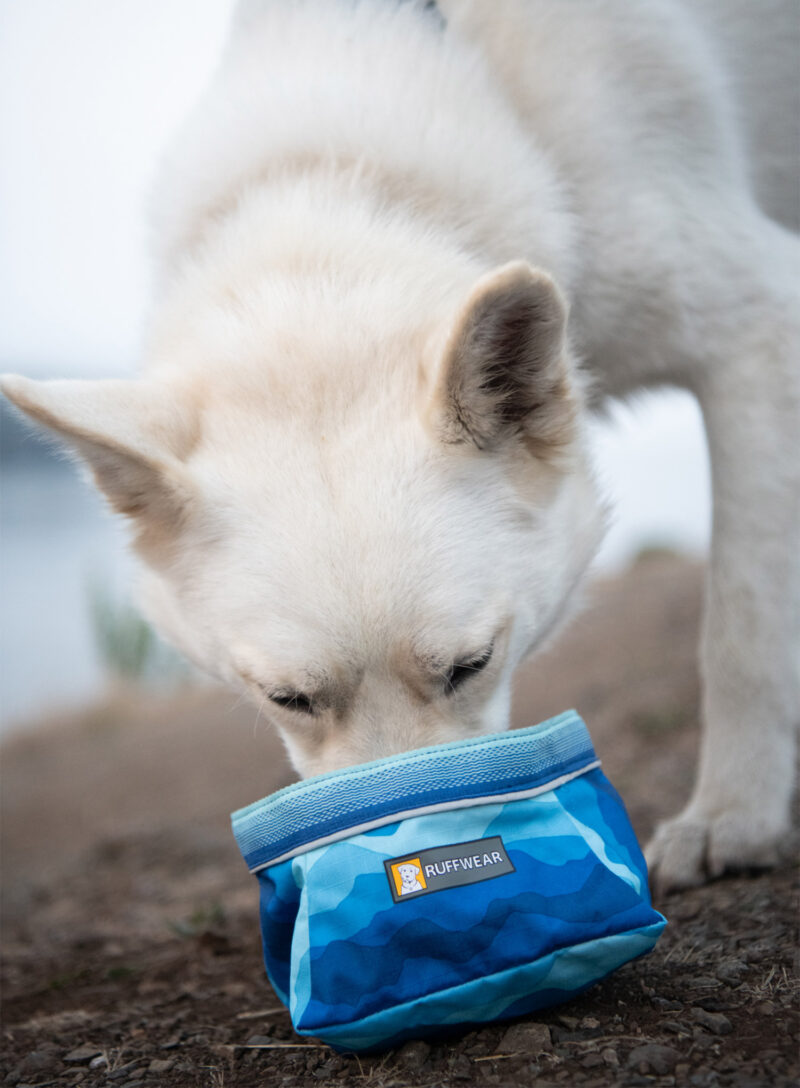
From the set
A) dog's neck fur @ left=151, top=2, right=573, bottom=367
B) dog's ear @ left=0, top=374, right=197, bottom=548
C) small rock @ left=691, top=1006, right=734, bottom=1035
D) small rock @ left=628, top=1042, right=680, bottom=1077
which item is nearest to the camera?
small rock @ left=628, top=1042, right=680, bottom=1077

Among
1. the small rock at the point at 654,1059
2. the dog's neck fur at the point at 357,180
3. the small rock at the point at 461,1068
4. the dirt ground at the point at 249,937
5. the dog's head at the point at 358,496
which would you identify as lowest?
the dirt ground at the point at 249,937

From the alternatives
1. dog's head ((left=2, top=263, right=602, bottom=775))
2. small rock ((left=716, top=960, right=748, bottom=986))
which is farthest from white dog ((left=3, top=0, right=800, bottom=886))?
small rock ((left=716, top=960, right=748, bottom=986))

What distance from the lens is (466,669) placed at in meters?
1.82

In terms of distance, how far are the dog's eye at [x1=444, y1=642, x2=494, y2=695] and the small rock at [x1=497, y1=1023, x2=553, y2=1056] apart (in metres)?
0.56

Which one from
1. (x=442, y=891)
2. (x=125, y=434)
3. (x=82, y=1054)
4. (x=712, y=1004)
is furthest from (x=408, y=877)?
(x=125, y=434)

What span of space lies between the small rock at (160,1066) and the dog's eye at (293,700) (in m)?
0.60

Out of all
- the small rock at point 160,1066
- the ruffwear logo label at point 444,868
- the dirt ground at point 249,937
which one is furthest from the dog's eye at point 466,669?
the small rock at point 160,1066

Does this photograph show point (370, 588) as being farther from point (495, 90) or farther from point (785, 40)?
point (785, 40)

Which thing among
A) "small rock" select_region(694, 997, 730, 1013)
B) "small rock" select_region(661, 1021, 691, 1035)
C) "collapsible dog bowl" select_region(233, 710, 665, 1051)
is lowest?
"small rock" select_region(694, 997, 730, 1013)

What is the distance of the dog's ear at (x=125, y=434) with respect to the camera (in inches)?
66.3

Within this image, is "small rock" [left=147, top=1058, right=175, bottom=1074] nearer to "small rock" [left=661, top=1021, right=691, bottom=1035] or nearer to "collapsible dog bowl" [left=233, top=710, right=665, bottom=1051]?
"collapsible dog bowl" [left=233, top=710, right=665, bottom=1051]

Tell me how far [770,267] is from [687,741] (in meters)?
1.71

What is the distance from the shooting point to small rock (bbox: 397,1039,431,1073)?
4.76 feet

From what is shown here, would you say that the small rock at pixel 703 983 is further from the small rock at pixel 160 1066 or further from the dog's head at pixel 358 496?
the small rock at pixel 160 1066
